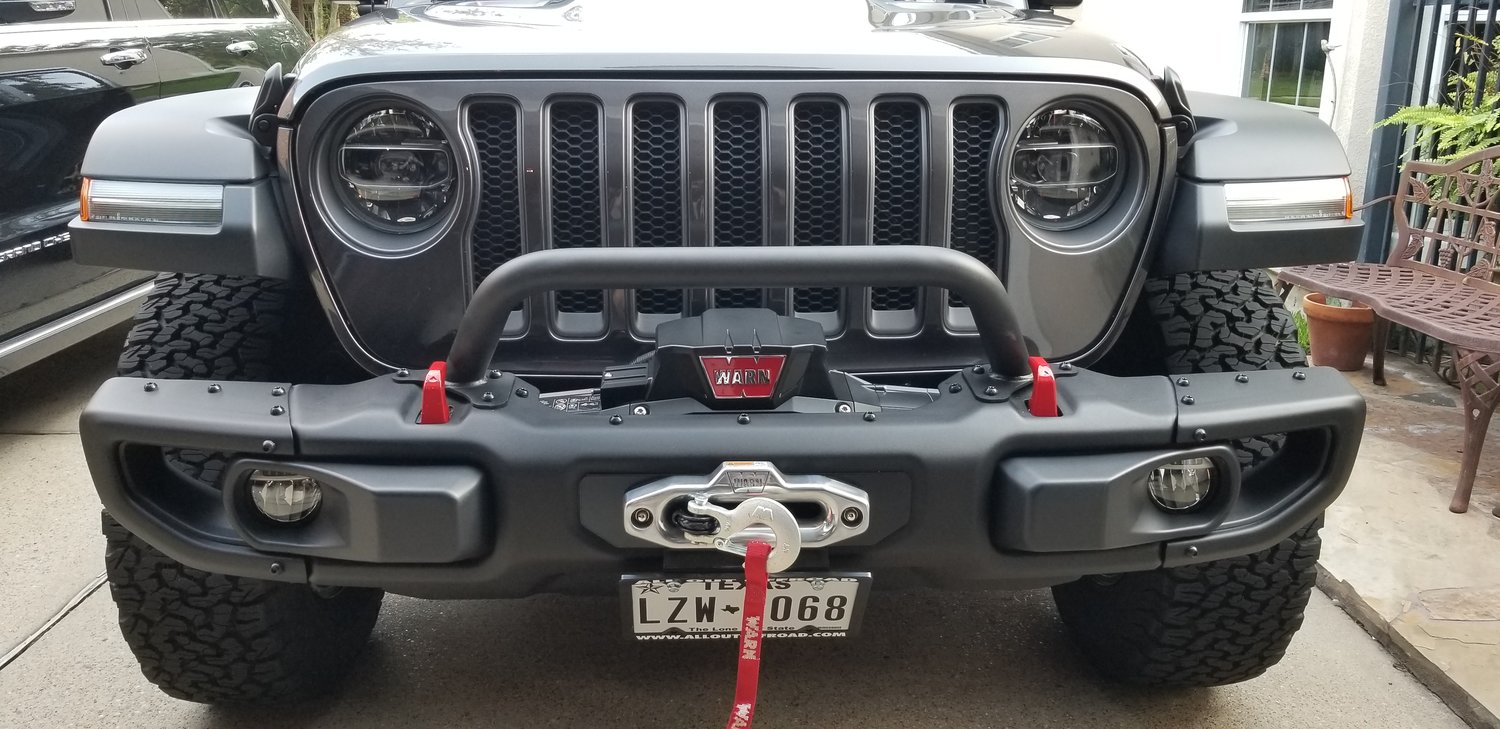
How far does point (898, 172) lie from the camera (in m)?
2.00

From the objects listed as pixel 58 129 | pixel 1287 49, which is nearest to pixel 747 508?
pixel 58 129

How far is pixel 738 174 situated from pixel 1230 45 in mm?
5689

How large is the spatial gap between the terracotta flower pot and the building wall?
1.01 meters

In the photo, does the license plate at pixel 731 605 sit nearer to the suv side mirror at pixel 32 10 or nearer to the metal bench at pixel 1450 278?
the metal bench at pixel 1450 278

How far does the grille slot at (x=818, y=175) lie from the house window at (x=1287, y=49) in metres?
4.68

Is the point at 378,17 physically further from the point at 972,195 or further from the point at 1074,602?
the point at 1074,602

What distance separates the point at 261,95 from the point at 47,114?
93.2 inches

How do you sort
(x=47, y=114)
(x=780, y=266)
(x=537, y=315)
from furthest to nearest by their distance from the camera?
1. (x=47, y=114)
2. (x=537, y=315)
3. (x=780, y=266)

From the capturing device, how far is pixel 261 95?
1.96 meters

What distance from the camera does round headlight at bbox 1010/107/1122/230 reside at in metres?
2.01

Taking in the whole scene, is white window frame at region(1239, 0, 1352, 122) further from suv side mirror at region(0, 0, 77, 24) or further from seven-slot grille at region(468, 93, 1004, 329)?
suv side mirror at region(0, 0, 77, 24)

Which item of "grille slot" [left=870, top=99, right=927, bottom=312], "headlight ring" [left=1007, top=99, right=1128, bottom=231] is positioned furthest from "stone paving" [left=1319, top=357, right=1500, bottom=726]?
"grille slot" [left=870, top=99, right=927, bottom=312]

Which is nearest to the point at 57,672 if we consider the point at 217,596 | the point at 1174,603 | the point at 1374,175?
the point at 217,596

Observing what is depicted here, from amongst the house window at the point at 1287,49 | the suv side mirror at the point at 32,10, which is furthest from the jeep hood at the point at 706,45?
the house window at the point at 1287,49
